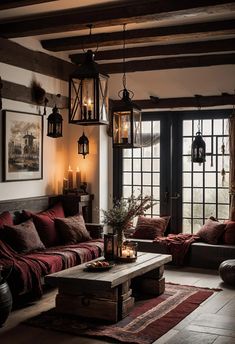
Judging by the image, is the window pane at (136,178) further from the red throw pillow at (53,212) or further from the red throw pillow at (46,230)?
the red throw pillow at (46,230)

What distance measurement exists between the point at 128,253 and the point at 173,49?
2.84 meters

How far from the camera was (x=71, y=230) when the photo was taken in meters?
6.62

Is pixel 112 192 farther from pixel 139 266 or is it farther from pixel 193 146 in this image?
pixel 139 266

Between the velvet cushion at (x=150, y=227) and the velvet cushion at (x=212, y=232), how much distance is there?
0.63 m

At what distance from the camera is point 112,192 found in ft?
27.4

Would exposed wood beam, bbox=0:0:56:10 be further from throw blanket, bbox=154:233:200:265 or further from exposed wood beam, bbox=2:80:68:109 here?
throw blanket, bbox=154:233:200:265

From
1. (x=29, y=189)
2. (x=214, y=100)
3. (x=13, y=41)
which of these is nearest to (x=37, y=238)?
(x=29, y=189)

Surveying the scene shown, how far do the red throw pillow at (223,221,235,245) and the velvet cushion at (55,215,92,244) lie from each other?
1920 mm

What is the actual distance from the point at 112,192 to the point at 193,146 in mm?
1633

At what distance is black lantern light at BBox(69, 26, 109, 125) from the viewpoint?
4492mm

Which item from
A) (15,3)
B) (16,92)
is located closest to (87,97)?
(15,3)

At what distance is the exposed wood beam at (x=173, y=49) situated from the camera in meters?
6.41

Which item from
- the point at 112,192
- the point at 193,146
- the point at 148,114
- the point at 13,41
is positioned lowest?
the point at 112,192

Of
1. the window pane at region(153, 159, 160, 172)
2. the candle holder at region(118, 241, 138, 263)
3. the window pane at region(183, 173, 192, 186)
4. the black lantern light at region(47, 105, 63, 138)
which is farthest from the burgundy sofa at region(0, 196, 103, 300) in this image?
the window pane at region(183, 173, 192, 186)
